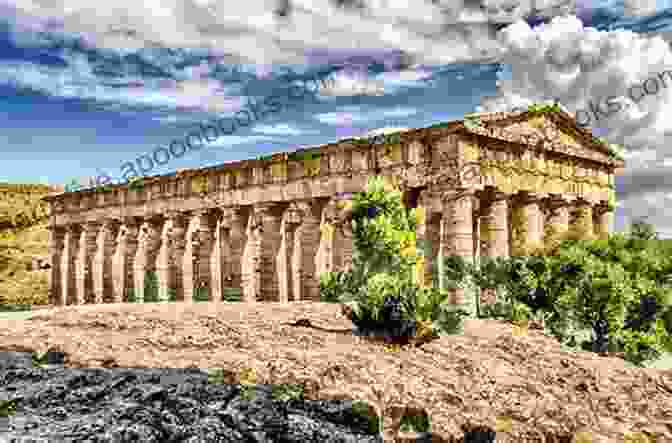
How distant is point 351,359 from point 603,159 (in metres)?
22.7

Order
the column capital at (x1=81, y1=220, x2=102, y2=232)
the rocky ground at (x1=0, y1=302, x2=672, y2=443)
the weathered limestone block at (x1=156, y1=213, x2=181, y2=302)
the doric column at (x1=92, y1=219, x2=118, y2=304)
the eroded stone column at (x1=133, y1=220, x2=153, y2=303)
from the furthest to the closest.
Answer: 1. the column capital at (x1=81, y1=220, x2=102, y2=232)
2. the doric column at (x1=92, y1=219, x2=118, y2=304)
3. the eroded stone column at (x1=133, y1=220, x2=153, y2=303)
4. the weathered limestone block at (x1=156, y1=213, x2=181, y2=302)
5. the rocky ground at (x1=0, y1=302, x2=672, y2=443)

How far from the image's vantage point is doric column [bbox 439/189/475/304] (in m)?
21.9

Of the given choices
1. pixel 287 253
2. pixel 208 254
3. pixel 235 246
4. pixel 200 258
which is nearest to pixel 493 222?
pixel 287 253

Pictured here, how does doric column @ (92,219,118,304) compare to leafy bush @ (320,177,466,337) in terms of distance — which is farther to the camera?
doric column @ (92,219,118,304)

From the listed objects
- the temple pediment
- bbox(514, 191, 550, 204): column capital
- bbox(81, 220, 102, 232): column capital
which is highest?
the temple pediment

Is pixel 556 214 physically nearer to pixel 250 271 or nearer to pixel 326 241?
pixel 326 241

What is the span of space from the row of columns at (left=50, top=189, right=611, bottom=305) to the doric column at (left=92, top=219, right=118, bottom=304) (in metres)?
0.06

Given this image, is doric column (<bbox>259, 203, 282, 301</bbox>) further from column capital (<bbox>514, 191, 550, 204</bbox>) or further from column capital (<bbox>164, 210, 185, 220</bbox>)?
column capital (<bbox>514, 191, 550, 204</bbox>)

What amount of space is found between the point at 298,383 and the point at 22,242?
144ft

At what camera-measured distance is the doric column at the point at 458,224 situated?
21.9 metres

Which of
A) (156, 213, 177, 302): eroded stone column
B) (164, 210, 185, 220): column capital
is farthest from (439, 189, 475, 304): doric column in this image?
(156, 213, 177, 302): eroded stone column

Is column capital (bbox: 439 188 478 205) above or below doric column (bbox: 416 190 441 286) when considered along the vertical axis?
above

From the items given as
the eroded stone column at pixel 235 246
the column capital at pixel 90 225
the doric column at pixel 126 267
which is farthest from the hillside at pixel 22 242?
the eroded stone column at pixel 235 246

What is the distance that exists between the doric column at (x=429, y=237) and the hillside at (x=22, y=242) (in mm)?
31318
